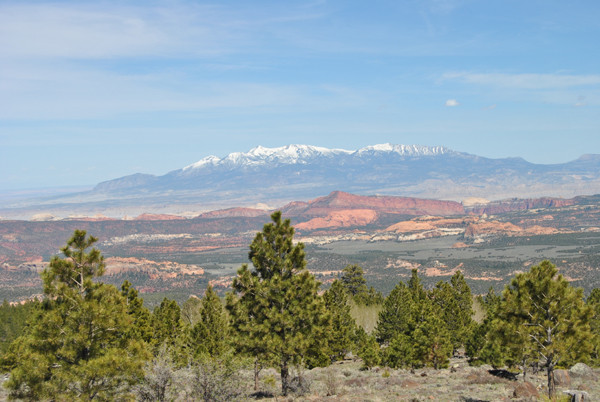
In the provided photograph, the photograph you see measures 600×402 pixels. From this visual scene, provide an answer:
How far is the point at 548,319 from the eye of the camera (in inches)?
1160

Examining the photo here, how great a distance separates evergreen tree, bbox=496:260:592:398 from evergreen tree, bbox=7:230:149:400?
18629 millimetres

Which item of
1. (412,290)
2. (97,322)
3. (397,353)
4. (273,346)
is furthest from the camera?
(412,290)

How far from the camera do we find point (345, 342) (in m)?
62.1

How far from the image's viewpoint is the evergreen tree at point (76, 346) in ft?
77.9

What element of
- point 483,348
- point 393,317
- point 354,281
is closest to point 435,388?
point 483,348

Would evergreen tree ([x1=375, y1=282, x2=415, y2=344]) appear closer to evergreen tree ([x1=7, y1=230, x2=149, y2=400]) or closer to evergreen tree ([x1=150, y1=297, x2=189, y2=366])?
evergreen tree ([x1=150, y1=297, x2=189, y2=366])

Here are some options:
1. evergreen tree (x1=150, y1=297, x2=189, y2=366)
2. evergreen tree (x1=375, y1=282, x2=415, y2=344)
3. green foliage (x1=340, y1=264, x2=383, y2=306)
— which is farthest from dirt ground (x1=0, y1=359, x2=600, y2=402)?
green foliage (x1=340, y1=264, x2=383, y2=306)

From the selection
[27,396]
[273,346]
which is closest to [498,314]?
[273,346]

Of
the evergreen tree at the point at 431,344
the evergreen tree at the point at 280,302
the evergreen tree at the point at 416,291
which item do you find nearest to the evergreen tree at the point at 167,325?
the evergreen tree at the point at 431,344

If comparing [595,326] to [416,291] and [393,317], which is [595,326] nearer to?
[393,317]

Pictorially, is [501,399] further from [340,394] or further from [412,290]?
[412,290]

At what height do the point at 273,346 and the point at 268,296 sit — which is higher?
the point at 268,296

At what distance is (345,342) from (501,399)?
3223 cm

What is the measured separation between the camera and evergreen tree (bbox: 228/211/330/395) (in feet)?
106
